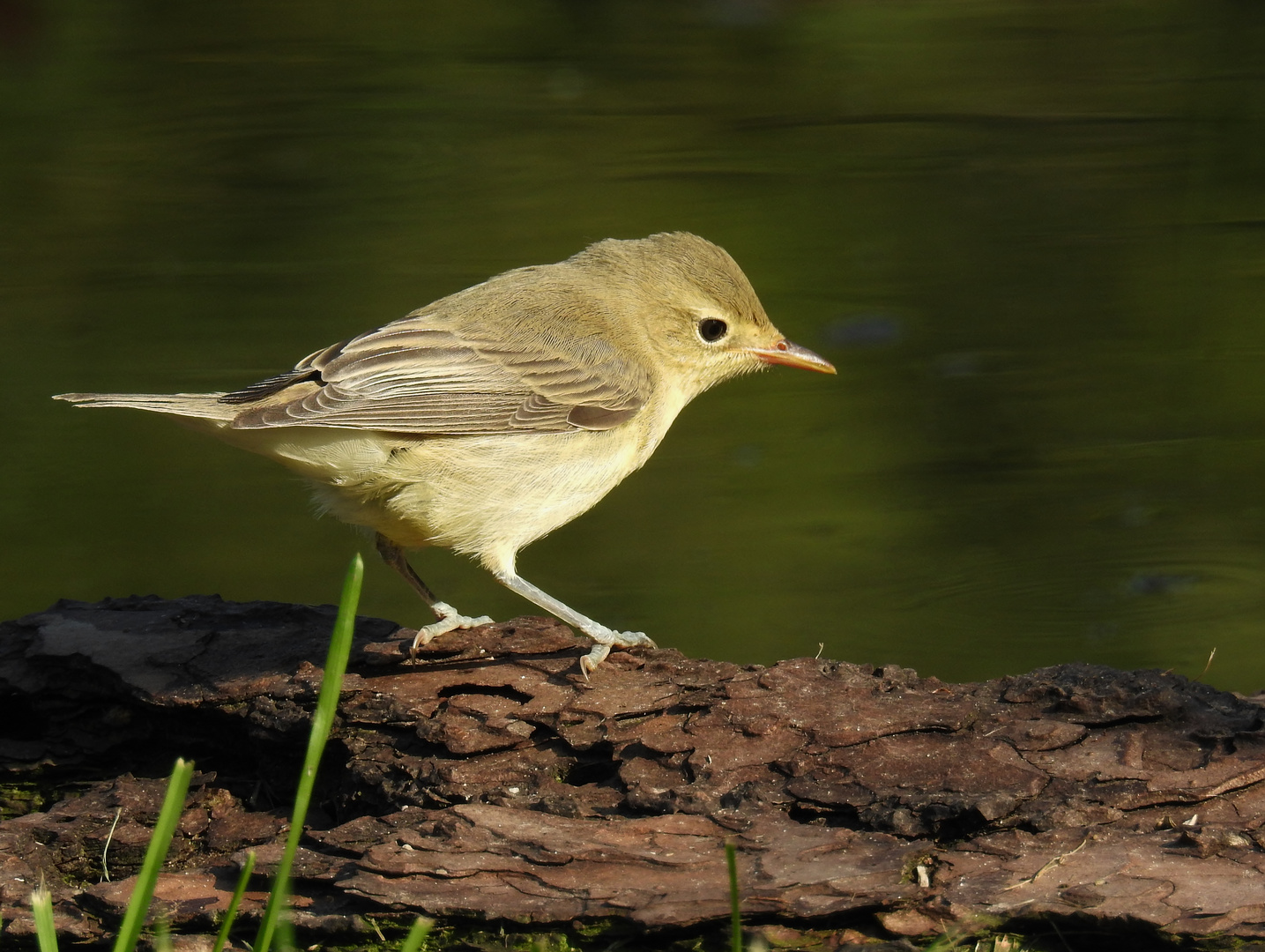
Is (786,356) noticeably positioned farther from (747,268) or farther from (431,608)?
(747,268)

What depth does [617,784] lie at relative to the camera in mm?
3389

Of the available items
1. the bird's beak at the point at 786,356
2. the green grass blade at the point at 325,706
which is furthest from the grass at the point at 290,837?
the bird's beak at the point at 786,356

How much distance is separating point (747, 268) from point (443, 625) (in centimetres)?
428

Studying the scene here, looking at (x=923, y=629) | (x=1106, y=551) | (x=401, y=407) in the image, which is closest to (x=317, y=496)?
(x=401, y=407)

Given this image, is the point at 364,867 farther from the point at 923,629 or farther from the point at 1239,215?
the point at 1239,215

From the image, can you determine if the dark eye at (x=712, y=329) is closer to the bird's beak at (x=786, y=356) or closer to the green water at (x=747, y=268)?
the bird's beak at (x=786, y=356)

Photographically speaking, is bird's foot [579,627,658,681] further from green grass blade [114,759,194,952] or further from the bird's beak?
green grass blade [114,759,194,952]

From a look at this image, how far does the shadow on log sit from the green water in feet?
8.40

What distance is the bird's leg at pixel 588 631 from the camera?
12.6ft

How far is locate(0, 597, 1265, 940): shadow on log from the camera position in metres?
2.91

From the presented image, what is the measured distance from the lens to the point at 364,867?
9.87ft

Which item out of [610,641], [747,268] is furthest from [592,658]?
[747,268]

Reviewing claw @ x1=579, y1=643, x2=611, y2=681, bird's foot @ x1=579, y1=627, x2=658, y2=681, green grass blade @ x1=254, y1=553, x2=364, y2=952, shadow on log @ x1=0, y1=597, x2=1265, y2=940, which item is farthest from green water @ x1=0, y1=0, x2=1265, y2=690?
green grass blade @ x1=254, y1=553, x2=364, y2=952

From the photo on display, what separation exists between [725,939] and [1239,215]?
22.6 feet
